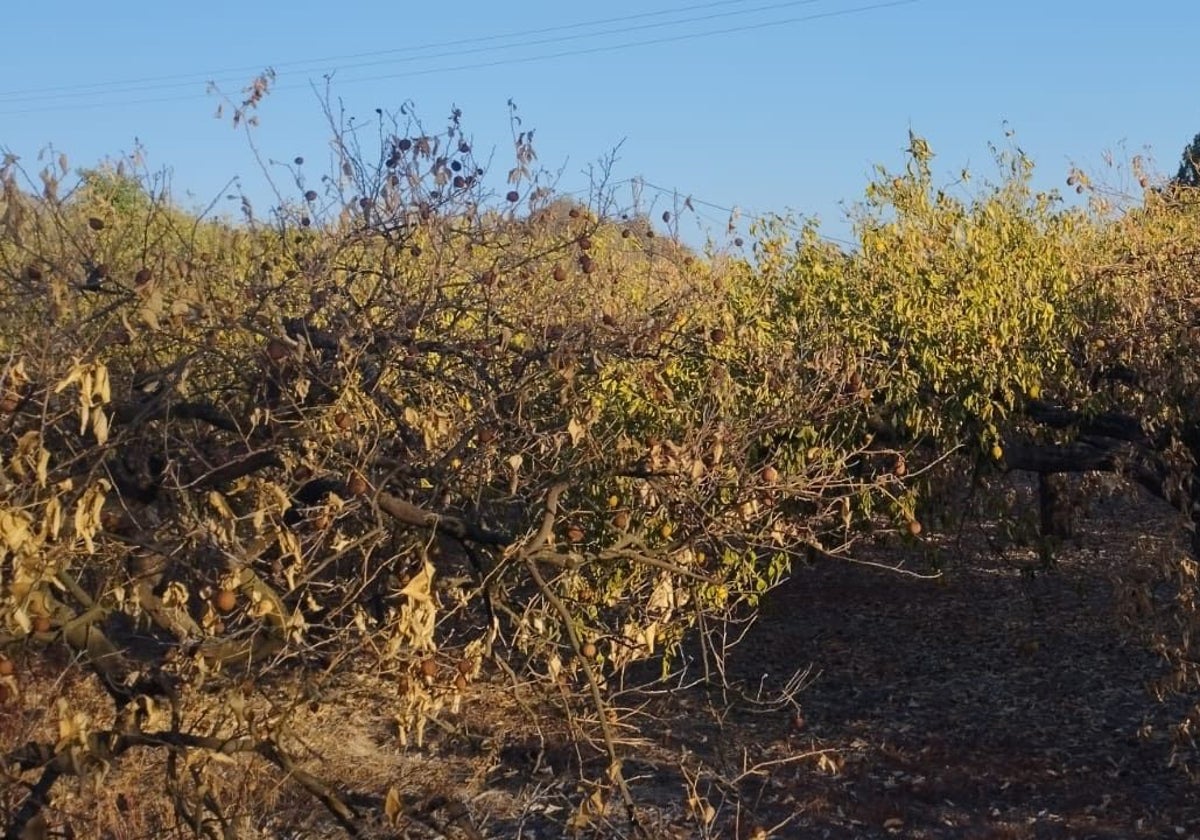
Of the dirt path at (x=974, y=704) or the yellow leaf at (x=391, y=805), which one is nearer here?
the yellow leaf at (x=391, y=805)

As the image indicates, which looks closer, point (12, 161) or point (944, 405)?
point (12, 161)

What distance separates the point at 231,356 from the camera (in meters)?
5.03

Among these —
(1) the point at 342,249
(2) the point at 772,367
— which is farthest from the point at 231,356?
(2) the point at 772,367

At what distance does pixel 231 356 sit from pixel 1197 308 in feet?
15.9

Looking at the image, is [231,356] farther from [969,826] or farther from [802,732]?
[802,732]

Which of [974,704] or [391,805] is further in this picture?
[974,704]

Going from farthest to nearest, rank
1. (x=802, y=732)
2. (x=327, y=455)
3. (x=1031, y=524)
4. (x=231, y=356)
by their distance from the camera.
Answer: (x=802, y=732) → (x=1031, y=524) → (x=231, y=356) → (x=327, y=455)

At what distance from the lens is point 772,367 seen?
243 inches

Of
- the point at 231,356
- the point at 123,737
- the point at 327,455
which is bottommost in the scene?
the point at 123,737

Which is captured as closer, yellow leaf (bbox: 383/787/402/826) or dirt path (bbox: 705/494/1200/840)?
yellow leaf (bbox: 383/787/402/826)

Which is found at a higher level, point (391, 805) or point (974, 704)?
point (391, 805)

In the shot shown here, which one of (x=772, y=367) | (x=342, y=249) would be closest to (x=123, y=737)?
(x=342, y=249)

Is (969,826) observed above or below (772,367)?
below

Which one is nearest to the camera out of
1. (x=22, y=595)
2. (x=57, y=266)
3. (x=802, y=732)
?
(x=22, y=595)
